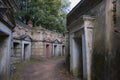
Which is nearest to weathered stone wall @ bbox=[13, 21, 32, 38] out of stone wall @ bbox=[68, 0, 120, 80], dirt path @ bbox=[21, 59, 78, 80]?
dirt path @ bbox=[21, 59, 78, 80]

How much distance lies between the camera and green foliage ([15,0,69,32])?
21359mm

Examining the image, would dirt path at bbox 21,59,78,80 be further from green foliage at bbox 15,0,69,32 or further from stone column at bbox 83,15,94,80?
green foliage at bbox 15,0,69,32

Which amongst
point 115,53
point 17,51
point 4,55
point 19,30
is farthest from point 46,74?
point 19,30

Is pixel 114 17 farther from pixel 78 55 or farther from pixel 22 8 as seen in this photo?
pixel 22 8

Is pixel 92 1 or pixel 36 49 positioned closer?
pixel 92 1

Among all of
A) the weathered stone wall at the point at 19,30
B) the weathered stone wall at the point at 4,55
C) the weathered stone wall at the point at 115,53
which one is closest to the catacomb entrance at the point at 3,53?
the weathered stone wall at the point at 4,55

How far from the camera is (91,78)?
6312 mm

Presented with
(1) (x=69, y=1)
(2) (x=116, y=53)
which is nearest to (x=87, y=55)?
(2) (x=116, y=53)

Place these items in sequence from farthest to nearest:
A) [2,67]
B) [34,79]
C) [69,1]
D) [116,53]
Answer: [69,1] < [34,79] < [2,67] < [116,53]

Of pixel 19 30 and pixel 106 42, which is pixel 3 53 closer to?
pixel 106 42

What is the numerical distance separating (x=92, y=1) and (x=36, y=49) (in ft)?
35.2

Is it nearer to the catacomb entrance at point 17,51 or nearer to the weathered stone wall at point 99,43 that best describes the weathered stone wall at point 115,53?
the weathered stone wall at point 99,43

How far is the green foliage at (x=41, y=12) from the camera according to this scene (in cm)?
2136

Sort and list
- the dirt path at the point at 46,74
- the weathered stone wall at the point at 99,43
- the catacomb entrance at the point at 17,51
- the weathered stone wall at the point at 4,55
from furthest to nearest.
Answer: the catacomb entrance at the point at 17,51
the dirt path at the point at 46,74
the weathered stone wall at the point at 4,55
the weathered stone wall at the point at 99,43
